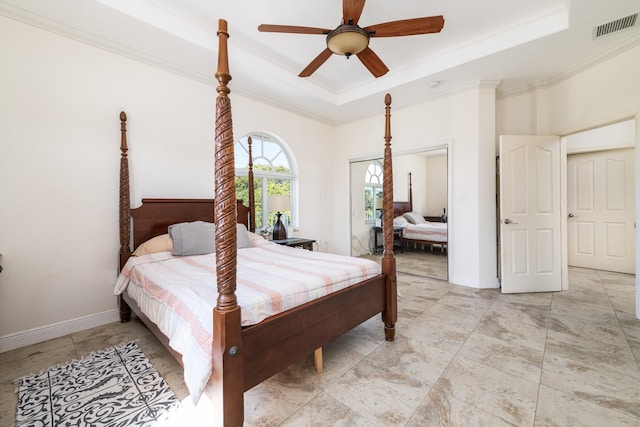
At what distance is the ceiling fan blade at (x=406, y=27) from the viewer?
6.13 feet

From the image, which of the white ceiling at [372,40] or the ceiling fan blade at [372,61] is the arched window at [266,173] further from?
the ceiling fan blade at [372,61]

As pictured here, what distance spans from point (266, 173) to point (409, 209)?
12.0ft

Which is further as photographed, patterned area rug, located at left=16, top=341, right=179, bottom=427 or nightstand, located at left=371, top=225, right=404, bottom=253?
nightstand, located at left=371, top=225, right=404, bottom=253

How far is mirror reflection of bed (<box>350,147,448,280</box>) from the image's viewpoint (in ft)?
17.6

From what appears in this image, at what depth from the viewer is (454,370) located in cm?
A: 180

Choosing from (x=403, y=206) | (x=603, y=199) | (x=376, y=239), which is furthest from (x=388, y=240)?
(x=603, y=199)

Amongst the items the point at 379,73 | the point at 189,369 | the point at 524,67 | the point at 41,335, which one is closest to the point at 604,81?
the point at 524,67

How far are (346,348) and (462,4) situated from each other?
3.16m

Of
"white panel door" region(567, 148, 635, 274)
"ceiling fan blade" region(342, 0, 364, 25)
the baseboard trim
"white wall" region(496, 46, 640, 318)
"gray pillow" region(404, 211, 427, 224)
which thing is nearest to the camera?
"ceiling fan blade" region(342, 0, 364, 25)

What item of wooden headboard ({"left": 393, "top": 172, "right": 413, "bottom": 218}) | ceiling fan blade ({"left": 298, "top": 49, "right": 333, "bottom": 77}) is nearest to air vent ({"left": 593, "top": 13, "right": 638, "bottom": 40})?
ceiling fan blade ({"left": 298, "top": 49, "right": 333, "bottom": 77})

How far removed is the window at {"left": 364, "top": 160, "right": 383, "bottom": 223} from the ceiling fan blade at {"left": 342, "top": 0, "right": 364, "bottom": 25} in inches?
154

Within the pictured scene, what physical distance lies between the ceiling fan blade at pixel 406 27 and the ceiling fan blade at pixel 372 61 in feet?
0.63

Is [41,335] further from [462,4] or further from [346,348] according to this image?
[462,4]

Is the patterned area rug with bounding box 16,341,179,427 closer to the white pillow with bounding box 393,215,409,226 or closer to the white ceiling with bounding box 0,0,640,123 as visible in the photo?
the white ceiling with bounding box 0,0,640,123
